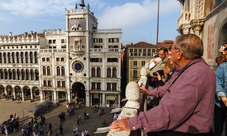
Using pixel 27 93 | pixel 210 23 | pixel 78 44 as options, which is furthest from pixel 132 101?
pixel 27 93

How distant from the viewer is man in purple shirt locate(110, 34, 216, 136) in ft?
5.03

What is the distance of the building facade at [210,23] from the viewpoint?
7.28 m

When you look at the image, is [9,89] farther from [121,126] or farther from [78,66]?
[121,126]

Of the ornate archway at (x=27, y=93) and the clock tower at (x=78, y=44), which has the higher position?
the clock tower at (x=78, y=44)

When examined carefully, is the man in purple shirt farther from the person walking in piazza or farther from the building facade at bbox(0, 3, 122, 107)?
the building facade at bbox(0, 3, 122, 107)

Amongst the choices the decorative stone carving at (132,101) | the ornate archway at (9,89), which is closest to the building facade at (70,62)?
the ornate archway at (9,89)

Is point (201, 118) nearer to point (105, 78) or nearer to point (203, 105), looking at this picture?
point (203, 105)

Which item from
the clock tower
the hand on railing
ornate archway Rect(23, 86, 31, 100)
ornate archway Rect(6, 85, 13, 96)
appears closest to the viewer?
the hand on railing

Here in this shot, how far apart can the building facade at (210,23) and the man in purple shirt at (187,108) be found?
6849 mm

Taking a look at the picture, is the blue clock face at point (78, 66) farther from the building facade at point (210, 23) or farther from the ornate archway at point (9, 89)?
the building facade at point (210, 23)

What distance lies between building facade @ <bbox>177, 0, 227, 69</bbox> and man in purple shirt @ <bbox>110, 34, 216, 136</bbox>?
270 inches

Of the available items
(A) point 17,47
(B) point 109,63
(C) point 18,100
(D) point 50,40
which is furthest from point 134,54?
(C) point 18,100

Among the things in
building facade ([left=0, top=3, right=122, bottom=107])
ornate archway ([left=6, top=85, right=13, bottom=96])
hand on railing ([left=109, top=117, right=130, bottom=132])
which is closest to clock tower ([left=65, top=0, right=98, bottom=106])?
building facade ([left=0, top=3, right=122, bottom=107])

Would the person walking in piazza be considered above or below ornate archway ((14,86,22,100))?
above
